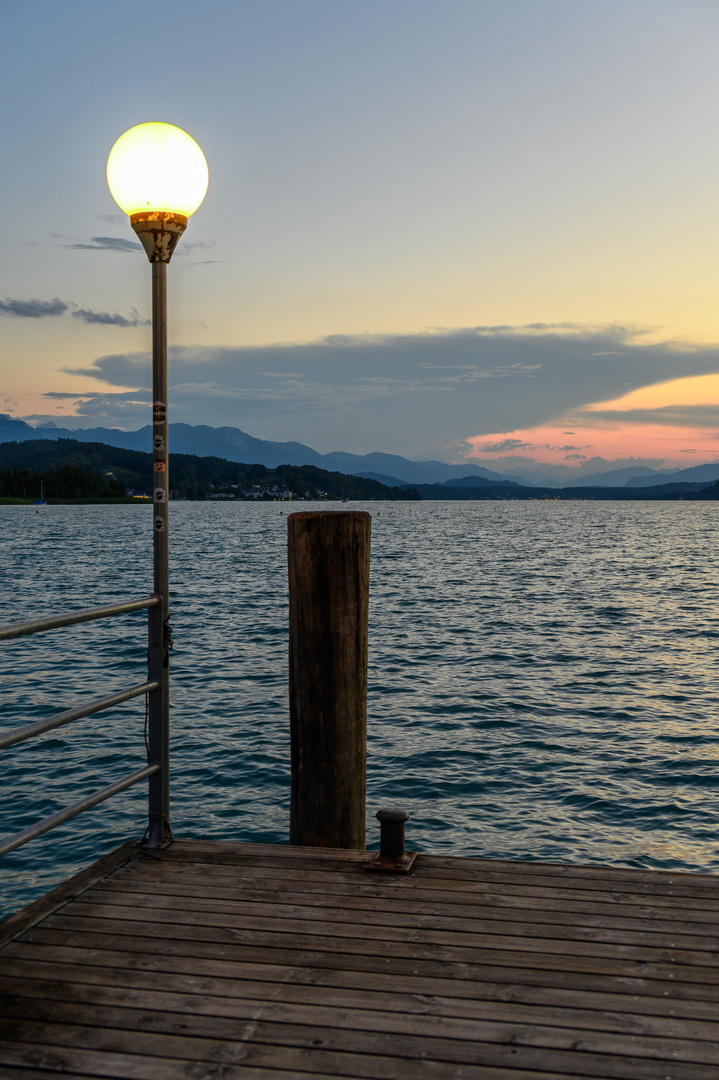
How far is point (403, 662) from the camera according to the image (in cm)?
1788

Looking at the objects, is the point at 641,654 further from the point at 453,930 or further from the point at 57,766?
the point at 453,930

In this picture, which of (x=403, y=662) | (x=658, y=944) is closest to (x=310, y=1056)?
(x=658, y=944)

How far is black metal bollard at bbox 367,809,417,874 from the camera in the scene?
419 centimetres

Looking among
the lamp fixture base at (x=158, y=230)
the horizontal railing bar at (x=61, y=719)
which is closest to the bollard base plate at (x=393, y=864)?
the horizontal railing bar at (x=61, y=719)

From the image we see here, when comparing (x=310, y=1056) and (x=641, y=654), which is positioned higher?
(x=310, y=1056)

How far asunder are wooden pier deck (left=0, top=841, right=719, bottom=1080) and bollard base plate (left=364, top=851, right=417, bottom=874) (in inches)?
2.4

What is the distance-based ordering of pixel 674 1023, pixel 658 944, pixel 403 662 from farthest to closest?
pixel 403 662 → pixel 658 944 → pixel 674 1023

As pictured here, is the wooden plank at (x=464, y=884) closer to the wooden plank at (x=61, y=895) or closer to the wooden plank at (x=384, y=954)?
the wooden plank at (x=61, y=895)

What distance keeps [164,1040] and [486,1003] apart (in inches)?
45.3

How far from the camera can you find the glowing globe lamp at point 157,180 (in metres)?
4.43

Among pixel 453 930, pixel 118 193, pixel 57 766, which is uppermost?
pixel 118 193

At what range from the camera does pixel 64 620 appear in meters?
3.61

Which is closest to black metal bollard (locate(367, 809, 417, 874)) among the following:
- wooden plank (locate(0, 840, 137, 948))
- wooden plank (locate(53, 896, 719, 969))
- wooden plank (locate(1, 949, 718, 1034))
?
wooden plank (locate(53, 896, 719, 969))

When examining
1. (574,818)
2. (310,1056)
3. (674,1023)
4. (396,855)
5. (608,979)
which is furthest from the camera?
(574,818)
